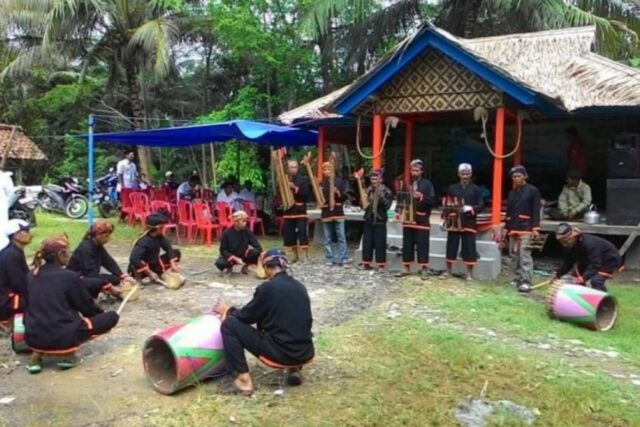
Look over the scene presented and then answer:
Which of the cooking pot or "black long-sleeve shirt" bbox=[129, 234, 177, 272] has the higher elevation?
the cooking pot

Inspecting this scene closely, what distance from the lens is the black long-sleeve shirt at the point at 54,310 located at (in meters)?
5.11

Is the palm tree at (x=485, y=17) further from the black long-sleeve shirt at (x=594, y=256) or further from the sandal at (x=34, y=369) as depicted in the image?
the sandal at (x=34, y=369)

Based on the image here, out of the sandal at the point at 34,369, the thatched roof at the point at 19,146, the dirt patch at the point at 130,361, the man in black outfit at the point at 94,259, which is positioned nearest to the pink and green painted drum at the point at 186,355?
the dirt patch at the point at 130,361

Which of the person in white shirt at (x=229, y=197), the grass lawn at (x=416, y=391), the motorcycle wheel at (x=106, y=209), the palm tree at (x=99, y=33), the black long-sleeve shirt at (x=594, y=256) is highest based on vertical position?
the palm tree at (x=99, y=33)

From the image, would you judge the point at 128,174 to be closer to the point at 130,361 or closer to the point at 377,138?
the point at 377,138

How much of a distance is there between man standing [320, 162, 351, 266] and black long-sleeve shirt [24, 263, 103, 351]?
496 cm

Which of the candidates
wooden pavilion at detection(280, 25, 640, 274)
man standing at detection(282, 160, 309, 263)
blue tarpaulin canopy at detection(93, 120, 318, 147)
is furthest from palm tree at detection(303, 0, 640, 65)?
man standing at detection(282, 160, 309, 263)

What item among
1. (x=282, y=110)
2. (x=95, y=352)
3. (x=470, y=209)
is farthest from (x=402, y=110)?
(x=282, y=110)

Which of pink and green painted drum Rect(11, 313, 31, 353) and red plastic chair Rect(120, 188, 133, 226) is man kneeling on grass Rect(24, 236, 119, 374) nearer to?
pink and green painted drum Rect(11, 313, 31, 353)

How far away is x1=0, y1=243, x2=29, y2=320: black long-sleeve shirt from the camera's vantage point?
593 cm

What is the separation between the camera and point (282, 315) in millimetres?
4648

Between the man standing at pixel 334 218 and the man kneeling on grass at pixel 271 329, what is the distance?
4.95m

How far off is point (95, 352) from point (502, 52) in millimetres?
9520

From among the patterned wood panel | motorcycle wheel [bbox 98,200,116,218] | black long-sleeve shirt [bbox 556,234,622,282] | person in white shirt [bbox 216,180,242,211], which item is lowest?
motorcycle wheel [bbox 98,200,116,218]
